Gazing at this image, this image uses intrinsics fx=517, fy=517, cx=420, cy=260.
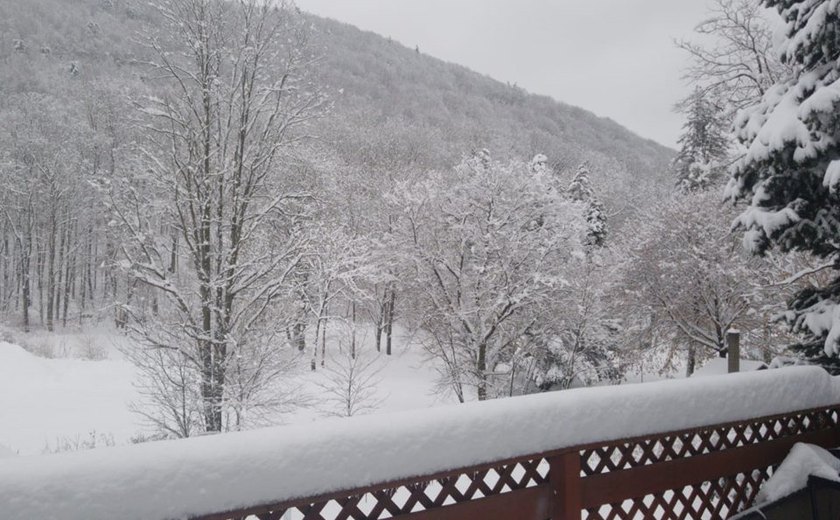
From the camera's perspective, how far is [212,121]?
11391 millimetres

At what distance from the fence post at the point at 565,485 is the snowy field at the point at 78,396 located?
7.81 m

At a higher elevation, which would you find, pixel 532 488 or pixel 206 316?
pixel 532 488

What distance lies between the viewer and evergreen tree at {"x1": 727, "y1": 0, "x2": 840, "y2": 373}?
530 cm

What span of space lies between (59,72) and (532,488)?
5252cm

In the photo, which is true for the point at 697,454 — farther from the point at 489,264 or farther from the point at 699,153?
the point at 699,153

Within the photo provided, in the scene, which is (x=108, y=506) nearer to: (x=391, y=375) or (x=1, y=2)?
(x=391, y=375)

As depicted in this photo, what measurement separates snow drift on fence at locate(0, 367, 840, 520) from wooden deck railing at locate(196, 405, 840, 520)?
54 millimetres

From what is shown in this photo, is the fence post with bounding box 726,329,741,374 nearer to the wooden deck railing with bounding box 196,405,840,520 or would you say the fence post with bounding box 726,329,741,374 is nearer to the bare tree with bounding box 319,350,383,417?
the wooden deck railing with bounding box 196,405,840,520

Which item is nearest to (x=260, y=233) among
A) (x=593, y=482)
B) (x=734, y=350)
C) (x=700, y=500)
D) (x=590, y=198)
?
(x=734, y=350)

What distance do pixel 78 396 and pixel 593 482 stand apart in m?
17.4

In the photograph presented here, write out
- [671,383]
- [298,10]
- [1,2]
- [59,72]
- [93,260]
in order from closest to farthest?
[671,383]
[298,10]
[93,260]
[59,72]
[1,2]

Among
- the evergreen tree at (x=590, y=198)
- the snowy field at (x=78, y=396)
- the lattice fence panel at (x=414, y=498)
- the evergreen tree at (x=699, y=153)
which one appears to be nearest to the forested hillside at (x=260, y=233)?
the evergreen tree at (x=590, y=198)

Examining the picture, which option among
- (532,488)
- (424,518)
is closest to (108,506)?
(424,518)

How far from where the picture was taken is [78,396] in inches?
611
